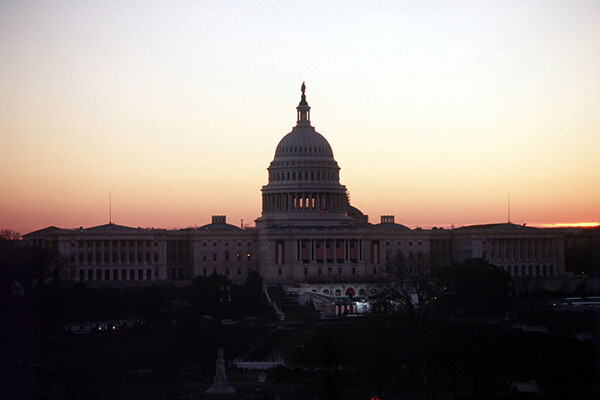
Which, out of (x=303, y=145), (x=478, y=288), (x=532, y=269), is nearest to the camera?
(x=478, y=288)

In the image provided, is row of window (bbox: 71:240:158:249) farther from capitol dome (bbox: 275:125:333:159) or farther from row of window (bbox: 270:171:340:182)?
capitol dome (bbox: 275:125:333:159)

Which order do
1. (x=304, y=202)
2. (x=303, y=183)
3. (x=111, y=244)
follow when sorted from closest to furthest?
(x=111, y=244), (x=303, y=183), (x=304, y=202)

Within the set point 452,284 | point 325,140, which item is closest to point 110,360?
point 452,284

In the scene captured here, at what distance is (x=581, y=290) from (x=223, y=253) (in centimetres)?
5176

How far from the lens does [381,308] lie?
117938 mm

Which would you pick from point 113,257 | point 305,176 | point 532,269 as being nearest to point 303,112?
point 305,176

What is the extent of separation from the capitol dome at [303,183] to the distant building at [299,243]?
136 mm

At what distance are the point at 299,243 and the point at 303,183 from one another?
523 inches

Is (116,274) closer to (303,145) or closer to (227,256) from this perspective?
(227,256)

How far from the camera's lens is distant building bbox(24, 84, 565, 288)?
547 ft

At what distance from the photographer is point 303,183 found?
591 ft

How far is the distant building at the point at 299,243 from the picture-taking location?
166875mm

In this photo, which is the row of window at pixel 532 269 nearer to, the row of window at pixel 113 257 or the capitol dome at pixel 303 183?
the capitol dome at pixel 303 183

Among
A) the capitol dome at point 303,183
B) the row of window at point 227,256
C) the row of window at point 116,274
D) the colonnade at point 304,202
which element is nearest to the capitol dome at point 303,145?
the capitol dome at point 303,183
